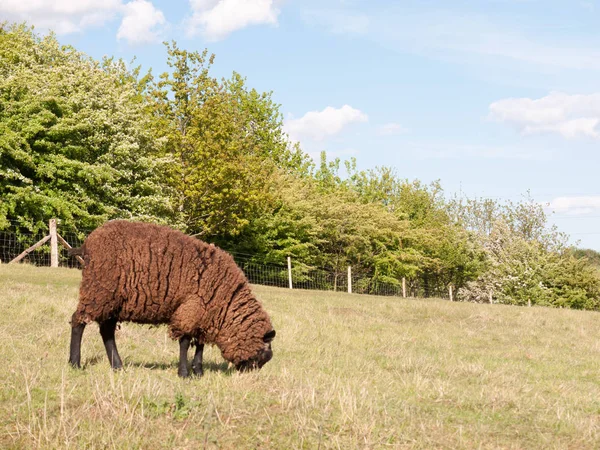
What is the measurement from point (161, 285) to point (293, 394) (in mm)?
2275

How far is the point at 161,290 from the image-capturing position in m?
8.25

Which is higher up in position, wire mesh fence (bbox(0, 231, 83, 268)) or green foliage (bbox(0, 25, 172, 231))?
green foliage (bbox(0, 25, 172, 231))

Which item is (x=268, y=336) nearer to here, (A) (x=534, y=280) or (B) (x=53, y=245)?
(B) (x=53, y=245)

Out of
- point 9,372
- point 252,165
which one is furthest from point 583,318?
point 9,372

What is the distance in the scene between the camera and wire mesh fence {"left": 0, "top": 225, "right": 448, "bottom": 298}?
2591 centimetres

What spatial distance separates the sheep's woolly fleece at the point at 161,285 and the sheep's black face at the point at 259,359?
0.50 ft

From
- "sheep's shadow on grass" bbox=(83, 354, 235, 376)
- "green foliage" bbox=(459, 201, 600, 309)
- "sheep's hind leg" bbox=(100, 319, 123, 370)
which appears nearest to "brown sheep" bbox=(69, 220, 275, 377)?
"sheep's hind leg" bbox=(100, 319, 123, 370)

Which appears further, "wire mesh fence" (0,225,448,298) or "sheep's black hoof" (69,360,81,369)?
"wire mesh fence" (0,225,448,298)

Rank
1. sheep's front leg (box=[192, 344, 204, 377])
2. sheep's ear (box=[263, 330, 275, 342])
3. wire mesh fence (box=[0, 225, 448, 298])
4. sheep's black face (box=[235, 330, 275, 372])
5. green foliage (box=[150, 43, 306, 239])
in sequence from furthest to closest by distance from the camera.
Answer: green foliage (box=[150, 43, 306, 239])
wire mesh fence (box=[0, 225, 448, 298])
sheep's ear (box=[263, 330, 275, 342])
sheep's black face (box=[235, 330, 275, 372])
sheep's front leg (box=[192, 344, 204, 377])

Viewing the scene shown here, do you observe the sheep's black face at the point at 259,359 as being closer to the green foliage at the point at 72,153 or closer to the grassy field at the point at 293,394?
the grassy field at the point at 293,394

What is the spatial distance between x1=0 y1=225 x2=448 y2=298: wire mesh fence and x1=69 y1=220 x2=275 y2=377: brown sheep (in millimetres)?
6871

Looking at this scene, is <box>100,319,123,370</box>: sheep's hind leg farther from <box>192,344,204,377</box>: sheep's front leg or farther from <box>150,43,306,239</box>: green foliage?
<box>150,43,306,239</box>: green foliage

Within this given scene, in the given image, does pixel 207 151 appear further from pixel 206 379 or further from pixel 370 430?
pixel 370 430

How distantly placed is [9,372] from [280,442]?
137 inches
